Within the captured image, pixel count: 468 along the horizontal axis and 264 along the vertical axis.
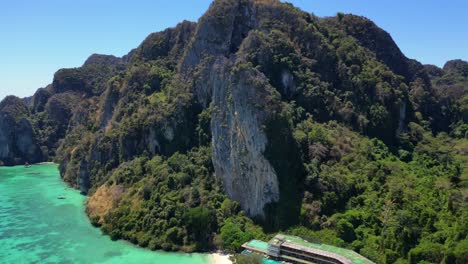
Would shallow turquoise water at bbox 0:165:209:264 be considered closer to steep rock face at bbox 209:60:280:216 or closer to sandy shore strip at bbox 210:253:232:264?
sandy shore strip at bbox 210:253:232:264

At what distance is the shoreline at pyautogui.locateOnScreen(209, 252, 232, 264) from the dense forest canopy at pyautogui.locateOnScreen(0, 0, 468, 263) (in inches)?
35.0

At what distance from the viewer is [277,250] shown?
40.2 metres

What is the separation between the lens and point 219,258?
1738 inches

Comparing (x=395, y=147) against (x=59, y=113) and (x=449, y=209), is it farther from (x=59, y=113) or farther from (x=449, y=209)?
(x=59, y=113)

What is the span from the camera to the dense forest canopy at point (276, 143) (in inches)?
1777

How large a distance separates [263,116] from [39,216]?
36395 millimetres

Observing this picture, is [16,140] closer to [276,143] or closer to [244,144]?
[244,144]

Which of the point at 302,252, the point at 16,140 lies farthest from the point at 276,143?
the point at 16,140

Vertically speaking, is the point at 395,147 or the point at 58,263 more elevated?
the point at 395,147

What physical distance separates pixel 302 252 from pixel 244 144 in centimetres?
1509

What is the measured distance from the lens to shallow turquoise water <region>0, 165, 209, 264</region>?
149 feet

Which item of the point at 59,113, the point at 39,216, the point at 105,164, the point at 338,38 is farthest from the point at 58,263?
the point at 59,113

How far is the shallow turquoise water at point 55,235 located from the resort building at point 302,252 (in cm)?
702

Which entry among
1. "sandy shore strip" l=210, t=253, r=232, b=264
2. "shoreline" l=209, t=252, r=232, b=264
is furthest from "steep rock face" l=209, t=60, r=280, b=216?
"sandy shore strip" l=210, t=253, r=232, b=264
